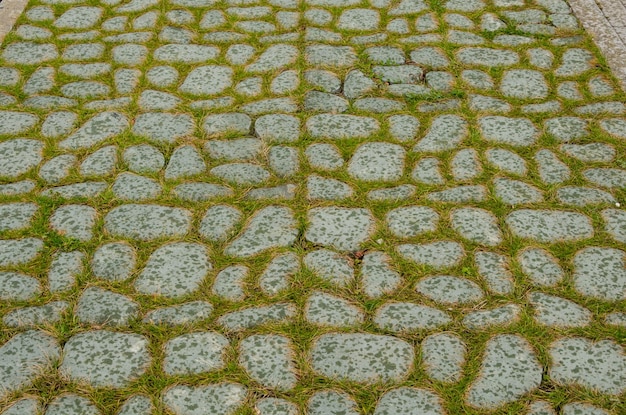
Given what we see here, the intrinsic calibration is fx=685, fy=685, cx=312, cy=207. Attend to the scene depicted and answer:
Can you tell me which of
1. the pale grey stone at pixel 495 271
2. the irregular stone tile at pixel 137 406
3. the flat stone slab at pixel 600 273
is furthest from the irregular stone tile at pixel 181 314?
the flat stone slab at pixel 600 273

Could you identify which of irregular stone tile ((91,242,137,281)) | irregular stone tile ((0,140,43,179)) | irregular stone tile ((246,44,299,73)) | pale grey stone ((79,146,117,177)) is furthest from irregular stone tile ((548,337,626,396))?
irregular stone tile ((0,140,43,179))

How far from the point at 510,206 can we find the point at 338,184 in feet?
2.62

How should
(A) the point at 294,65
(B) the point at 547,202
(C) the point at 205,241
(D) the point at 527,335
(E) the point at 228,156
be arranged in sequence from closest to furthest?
(D) the point at 527,335, (C) the point at 205,241, (B) the point at 547,202, (E) the point at 228,156, (A) the point at 294,65

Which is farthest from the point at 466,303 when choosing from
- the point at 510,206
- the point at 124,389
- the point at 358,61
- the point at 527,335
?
the point at 358,61

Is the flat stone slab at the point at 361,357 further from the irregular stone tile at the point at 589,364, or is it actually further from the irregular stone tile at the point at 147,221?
the irregular stone tile at the point at 147,221

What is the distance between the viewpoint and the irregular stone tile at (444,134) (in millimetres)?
3479

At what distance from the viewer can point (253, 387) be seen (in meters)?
2.38

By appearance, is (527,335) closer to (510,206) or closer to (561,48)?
(510,206)

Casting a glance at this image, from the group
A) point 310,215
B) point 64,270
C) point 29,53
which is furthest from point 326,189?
point 29,53

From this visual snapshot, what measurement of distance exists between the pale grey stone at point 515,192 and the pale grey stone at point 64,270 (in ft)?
6.17

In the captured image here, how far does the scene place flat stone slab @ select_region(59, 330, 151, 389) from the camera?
2406 mm

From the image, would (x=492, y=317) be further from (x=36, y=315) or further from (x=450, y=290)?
(x=36, y=315)

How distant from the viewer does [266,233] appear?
2.98 metres

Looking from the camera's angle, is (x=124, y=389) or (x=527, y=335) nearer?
(x=124, y=389)
